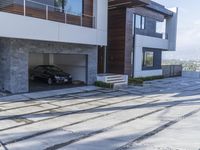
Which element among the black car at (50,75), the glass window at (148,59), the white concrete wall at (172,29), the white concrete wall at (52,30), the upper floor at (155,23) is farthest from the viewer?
the white concrete wall at (172,29)

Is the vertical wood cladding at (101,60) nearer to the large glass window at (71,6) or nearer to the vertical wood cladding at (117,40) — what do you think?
the vertical wood cladding at (117,40)

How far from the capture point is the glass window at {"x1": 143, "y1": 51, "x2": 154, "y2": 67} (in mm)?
25297

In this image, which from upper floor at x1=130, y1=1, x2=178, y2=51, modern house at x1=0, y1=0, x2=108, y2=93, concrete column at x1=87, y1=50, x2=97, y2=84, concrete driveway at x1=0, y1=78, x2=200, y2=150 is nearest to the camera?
concrete driveway at x1=0, y1=78, x2=200, y2=150

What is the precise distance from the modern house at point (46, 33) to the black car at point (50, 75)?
1256 mm

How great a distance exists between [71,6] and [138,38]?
9.01 meters

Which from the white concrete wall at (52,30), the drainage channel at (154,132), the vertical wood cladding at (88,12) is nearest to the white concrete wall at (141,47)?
the white concrete wall at (52,30)

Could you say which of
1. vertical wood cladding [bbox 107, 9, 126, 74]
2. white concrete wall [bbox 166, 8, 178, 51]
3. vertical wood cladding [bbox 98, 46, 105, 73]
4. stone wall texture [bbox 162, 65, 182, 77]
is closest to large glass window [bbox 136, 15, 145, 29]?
vertical wood cladding [bbox 107, 9, 126, 74]

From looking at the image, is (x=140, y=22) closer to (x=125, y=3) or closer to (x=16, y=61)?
(x=125, y=3)

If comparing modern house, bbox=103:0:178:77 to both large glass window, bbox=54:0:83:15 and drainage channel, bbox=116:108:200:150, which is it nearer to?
large glass window, bbox=54:0:83:15

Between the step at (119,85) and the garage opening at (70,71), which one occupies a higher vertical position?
the garage opening at (70,71)

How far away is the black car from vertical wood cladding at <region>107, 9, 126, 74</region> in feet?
15.9

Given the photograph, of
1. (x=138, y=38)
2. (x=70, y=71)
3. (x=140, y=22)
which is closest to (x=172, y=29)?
(x=140, y=22)

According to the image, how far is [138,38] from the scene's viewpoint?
76.8 feet

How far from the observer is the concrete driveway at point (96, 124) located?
614 centimetres
